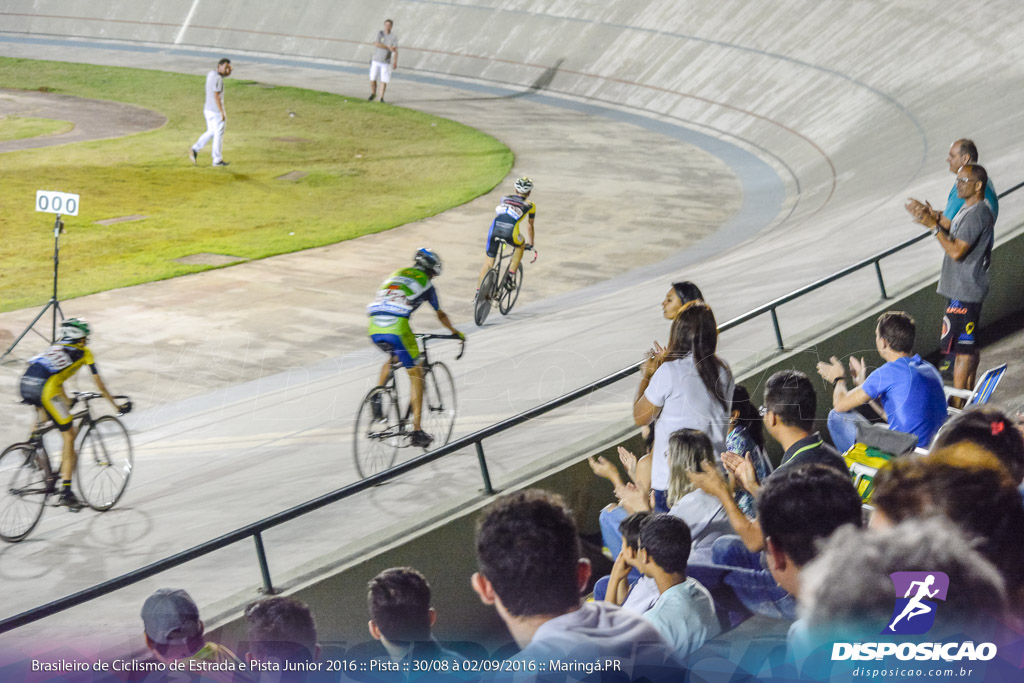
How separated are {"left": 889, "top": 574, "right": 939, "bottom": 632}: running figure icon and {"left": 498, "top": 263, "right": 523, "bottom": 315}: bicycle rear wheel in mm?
8482

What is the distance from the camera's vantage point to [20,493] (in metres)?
6.02

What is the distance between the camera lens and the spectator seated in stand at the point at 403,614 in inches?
112

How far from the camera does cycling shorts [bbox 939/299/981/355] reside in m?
5.69

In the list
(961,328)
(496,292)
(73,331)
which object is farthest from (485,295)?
(961,328)

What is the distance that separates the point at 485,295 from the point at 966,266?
5.13 meters

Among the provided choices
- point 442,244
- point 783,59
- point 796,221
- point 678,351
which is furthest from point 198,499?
point 783,59

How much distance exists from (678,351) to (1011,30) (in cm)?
1425

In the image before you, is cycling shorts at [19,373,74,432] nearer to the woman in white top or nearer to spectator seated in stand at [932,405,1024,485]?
the woman in white top

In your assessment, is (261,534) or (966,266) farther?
(966,266)

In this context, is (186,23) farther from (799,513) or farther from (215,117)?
(799,513)

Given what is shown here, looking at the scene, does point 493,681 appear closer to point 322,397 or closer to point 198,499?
point 198,499

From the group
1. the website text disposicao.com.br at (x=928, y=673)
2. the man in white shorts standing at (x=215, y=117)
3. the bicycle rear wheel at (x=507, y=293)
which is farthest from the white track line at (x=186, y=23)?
the website text disposicao.com.br at (x=928, y=673)

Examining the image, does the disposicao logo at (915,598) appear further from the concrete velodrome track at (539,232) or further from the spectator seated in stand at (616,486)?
the concrete velodrome track at (539,232)

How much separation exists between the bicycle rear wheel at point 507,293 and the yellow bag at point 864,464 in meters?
6.03
